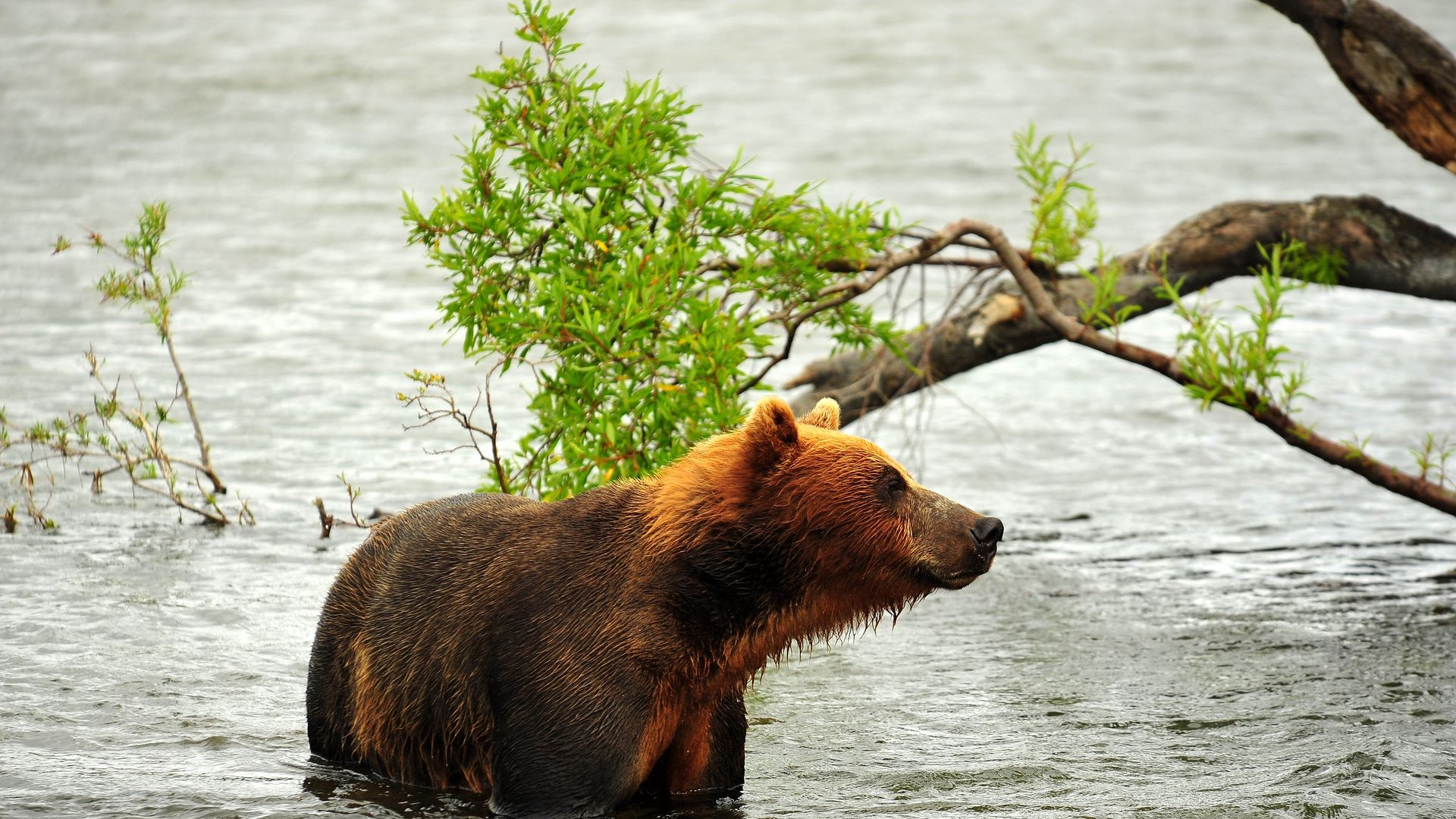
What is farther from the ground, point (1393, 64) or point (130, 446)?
point (1393, 64)

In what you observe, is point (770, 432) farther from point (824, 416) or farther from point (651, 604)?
point (651, 604)

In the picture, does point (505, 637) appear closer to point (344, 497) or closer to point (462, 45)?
point (344, 497)

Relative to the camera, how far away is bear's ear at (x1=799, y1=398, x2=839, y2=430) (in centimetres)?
598

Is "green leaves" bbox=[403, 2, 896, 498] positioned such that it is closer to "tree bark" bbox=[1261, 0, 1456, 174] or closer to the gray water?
the gray water

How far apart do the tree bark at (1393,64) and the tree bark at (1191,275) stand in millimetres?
741

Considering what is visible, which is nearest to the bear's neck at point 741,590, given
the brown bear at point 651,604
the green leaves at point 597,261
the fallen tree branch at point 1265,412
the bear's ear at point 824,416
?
the brown bear at point 651,604

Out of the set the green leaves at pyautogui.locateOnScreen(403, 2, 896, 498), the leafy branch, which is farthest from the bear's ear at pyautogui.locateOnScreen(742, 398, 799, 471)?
the leafy branch

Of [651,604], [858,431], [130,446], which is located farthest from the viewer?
[130,446]

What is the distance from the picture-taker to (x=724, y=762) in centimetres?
604

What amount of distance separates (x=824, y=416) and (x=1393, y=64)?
4236mm

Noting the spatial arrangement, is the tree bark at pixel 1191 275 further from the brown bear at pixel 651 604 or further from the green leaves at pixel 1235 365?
the brown bear at pixel 651 604

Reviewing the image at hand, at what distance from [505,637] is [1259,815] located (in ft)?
8.63

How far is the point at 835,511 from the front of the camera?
220 inches

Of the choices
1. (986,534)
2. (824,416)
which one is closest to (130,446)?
(824,416)
